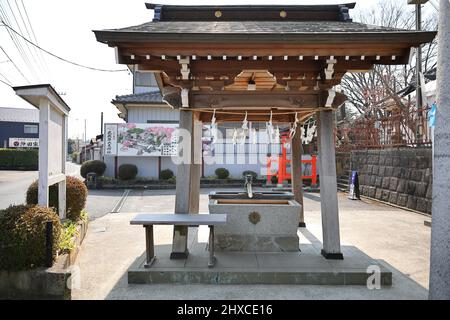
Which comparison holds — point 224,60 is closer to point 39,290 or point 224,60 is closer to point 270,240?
point 270,240

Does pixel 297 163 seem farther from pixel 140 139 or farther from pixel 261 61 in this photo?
pixel 140 139

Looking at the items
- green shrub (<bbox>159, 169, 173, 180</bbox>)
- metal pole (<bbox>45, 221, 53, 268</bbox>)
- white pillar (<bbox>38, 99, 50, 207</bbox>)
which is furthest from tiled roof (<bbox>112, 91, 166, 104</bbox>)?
metal pole (<bbox>45, 221, 53, 268</bbox>)

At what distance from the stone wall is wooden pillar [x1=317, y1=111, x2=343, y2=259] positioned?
7.04m

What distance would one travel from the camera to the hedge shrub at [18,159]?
106ft

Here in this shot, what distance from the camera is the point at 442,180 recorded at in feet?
10.4

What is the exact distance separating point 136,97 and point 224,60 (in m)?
18.0

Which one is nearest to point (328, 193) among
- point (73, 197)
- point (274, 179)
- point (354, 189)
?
point (73, 197)

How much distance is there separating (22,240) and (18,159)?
33434 mm

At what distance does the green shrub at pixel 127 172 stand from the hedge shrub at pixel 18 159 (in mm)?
17823

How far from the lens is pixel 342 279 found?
493cm

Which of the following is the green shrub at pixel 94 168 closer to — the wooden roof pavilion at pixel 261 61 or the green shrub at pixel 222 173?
the green shrub at pixel 222 173

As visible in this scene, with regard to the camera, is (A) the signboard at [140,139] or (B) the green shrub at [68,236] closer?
(B) the green shrub at [68,236]

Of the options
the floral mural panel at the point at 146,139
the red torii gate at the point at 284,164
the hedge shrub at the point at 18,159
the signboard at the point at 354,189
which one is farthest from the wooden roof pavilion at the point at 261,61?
the hedge shrub at the point at 18,159
